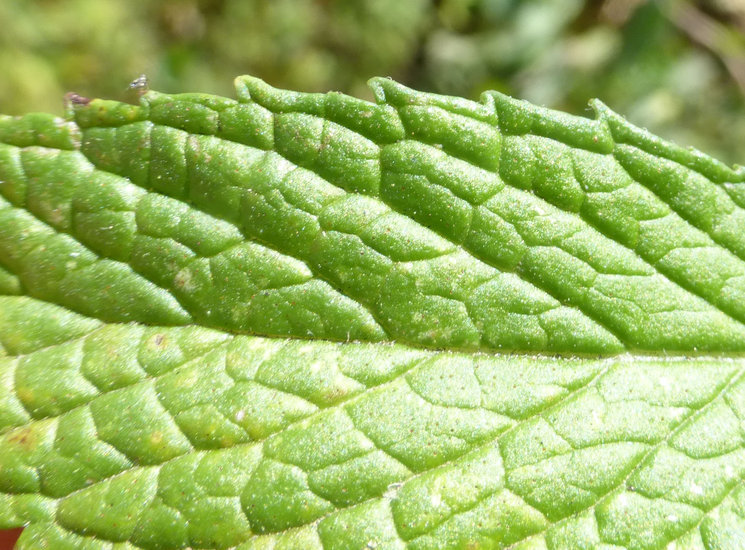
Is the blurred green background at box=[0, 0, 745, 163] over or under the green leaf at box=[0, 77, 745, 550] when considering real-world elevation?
over

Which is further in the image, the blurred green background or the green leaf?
the blurred green background

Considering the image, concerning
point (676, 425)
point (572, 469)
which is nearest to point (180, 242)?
point (572, 469)

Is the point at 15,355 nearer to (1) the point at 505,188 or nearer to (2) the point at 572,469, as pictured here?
(1) the point at 505,188

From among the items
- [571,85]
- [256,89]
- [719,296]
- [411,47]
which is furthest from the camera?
[411,47]

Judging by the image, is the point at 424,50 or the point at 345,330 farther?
the point at 424,50

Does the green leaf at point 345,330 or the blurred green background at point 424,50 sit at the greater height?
the blurred green background at point 424,50
